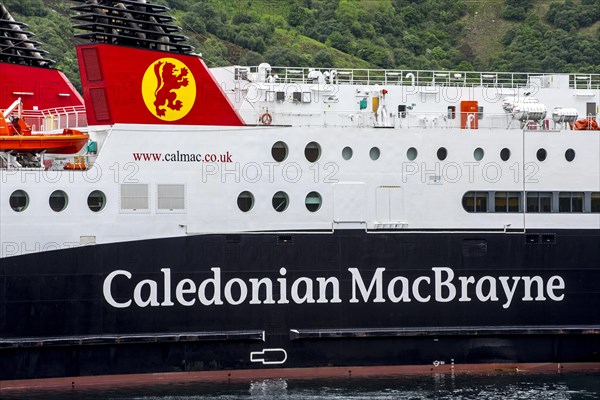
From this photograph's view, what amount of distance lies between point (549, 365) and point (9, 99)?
13.9m

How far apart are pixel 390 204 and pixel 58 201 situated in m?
7.15

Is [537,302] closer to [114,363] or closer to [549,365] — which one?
[549,365]

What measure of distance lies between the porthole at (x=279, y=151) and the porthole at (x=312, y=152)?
1.52 feet

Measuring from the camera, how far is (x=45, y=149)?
83.3 feet

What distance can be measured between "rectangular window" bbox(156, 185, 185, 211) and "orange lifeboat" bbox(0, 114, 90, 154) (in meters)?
2.02

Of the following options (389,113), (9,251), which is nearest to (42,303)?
(9,251)

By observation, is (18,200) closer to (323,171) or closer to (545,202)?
(323,171)

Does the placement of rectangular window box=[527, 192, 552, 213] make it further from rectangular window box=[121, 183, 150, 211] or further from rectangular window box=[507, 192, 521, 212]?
rectangular window box=[121, 183, 150, 211]

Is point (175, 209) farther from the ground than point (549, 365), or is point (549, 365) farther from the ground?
point (175, 209)

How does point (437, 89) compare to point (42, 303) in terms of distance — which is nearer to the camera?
point (42, 303)

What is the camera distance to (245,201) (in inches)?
1008

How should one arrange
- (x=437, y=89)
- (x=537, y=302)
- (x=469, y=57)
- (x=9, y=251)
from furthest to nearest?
1. (x=469, y=57)
2. (x=437, y=89)
3. (x=537, y=302)
4. (x=9, y=251)

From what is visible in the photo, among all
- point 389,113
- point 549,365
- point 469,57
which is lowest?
point 549,365

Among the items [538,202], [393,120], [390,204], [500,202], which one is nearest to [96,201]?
[390,204]
